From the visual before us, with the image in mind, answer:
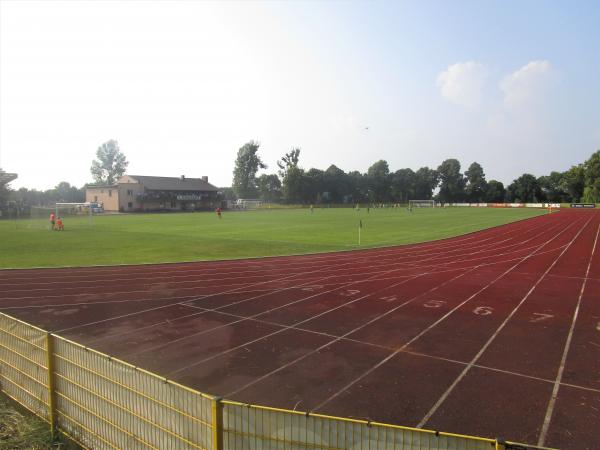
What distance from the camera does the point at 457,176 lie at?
13888 centimetres

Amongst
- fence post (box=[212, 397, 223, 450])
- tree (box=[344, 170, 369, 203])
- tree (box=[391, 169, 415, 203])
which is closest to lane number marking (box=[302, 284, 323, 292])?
fence post (box=[212, 397, 223, 450])

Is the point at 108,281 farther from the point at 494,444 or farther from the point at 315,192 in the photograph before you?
the point at 315,192

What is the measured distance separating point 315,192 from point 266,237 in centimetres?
8954

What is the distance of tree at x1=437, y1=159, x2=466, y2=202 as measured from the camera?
13788 centimetres

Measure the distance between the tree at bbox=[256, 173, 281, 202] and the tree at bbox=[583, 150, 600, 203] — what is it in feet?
263

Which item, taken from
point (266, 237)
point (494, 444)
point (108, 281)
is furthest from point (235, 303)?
point (266, 237)

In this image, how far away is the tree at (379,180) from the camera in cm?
13500

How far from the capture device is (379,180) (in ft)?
443

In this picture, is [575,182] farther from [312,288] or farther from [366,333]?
[366,333]

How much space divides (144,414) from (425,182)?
143 meters

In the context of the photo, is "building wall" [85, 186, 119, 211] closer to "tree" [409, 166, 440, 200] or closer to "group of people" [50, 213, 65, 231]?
"group of people" [50, 213, 65, 231]

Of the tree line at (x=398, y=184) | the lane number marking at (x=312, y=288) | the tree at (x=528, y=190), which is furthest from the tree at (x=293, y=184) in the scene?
the lane number marking at (x=312, y=288)

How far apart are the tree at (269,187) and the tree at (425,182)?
47611 millimetres

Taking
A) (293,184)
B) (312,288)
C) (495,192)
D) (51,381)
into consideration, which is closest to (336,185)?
(293,184)
